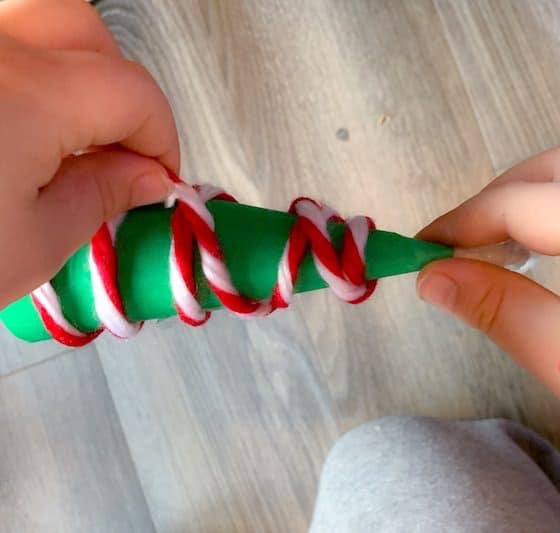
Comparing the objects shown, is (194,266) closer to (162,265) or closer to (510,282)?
(162,265)

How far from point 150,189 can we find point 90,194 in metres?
0.04

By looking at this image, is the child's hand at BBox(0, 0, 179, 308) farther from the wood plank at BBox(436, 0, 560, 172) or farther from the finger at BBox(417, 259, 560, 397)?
the wood plank at BBox(436, 0, 560, 172)

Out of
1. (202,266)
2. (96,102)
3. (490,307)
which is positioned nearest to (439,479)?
(490,307)

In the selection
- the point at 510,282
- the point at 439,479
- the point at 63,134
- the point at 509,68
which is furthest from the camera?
the point at 509,68

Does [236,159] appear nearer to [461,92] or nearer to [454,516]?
[461,92]

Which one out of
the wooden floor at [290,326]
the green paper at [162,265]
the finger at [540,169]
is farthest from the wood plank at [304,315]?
the green paper at [162,265]

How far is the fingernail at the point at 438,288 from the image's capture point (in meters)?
0.46

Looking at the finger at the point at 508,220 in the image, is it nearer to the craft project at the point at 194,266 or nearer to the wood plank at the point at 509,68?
the craft project at the point at 194,266

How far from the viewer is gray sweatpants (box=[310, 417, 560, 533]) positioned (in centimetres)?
57

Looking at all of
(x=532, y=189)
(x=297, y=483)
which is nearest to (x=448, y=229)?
(x=532, y=189)

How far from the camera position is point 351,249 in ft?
1.30

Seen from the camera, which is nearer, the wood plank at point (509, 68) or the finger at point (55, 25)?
the finger at point (55, 25)

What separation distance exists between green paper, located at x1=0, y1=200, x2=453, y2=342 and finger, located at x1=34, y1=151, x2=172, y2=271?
2cm

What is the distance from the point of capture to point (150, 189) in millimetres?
353
